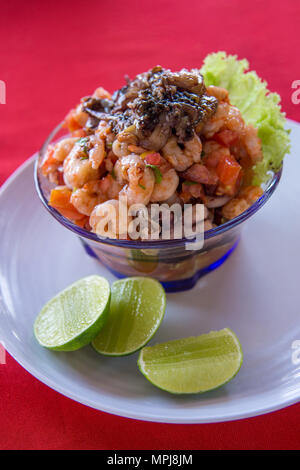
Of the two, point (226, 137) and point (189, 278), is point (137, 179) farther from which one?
point (189, 278)

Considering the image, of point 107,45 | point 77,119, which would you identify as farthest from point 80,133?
point 107,45

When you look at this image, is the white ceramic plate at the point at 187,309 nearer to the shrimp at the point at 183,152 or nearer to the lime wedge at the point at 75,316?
the lime wedge at the point at 75,316

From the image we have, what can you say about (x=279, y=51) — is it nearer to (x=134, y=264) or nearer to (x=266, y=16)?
(x=266, y=16)

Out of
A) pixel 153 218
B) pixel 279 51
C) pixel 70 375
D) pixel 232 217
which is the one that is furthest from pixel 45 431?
pixel 279 51
